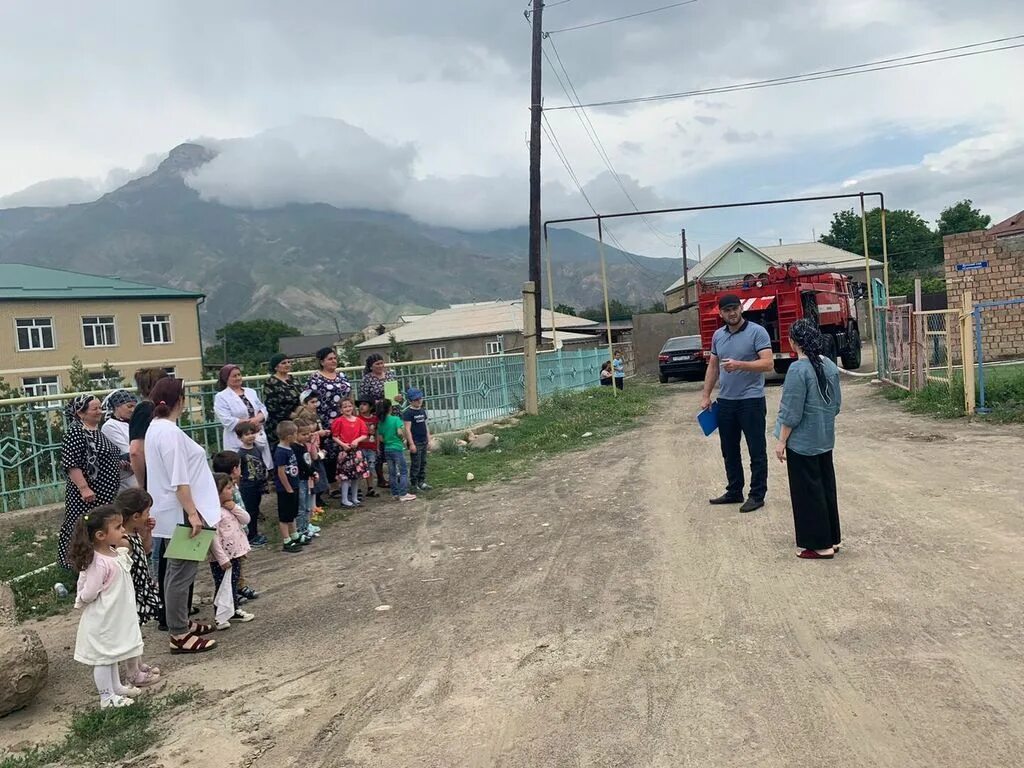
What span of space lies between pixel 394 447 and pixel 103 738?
5076 millimetres

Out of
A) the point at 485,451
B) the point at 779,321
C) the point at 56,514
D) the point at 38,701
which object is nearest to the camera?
the point at 38,701

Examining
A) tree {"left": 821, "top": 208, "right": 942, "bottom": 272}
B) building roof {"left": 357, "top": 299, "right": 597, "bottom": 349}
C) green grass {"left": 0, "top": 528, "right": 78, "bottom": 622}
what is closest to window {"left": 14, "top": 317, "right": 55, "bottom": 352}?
building roof {"left": 357, "top": 299, "right": 597, "bottom": 349}

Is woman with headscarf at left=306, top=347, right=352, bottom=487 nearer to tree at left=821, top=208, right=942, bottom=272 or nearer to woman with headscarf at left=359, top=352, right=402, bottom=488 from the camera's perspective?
woman with headscarf at left=359, top=352, right=402, bottom=488

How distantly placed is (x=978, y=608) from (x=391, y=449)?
19.2ft

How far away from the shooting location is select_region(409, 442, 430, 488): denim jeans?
29.5 ft

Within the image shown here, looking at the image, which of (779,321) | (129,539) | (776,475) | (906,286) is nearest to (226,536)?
(129,539)

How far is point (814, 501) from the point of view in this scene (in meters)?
5.35

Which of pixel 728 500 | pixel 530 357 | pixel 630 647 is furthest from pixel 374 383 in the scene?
pixel 530 357

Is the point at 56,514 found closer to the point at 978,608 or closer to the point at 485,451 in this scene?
the point at 485,451

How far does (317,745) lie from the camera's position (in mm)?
3387

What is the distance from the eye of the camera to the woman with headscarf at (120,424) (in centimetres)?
594

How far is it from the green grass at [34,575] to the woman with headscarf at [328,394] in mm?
2649

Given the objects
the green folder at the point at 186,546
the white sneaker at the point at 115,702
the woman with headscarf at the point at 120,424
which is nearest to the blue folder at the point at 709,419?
the green folder at the point at 186,546

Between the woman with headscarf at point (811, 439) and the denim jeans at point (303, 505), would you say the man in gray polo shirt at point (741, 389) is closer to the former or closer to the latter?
the woman with headscarf at point (811, 439)
